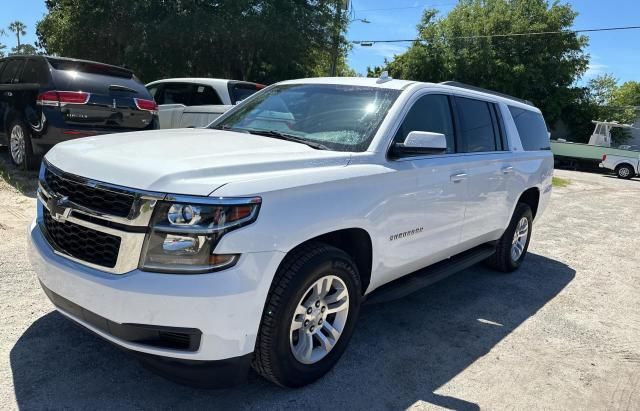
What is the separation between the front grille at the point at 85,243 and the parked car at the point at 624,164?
26.5 meters

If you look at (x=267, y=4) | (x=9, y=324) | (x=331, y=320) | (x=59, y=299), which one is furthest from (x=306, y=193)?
(x=267, y=4)

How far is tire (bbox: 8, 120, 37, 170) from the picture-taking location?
281 inches

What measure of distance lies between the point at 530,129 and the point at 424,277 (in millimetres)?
2900

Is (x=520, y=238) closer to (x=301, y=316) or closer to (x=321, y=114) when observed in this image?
(x=321, y=114)

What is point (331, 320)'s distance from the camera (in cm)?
330

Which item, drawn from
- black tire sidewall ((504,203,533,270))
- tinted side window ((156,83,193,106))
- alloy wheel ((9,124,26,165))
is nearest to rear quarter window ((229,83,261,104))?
tinted side window ((156,83,193,106))

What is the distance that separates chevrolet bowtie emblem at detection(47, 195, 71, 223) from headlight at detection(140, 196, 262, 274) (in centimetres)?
60

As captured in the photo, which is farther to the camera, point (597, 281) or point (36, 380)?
point (597, 281)

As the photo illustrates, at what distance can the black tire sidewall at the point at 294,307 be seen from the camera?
2814 mm

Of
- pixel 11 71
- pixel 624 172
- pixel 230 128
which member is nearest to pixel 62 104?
pixel 11 71

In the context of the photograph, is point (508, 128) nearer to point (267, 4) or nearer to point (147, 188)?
point (147, 188)

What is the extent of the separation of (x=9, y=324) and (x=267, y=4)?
20.6 meters

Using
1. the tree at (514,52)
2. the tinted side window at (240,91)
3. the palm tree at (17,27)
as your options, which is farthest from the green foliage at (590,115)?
the palm tree at (17,27)

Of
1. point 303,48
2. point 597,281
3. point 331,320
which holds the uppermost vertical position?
point 303,48
